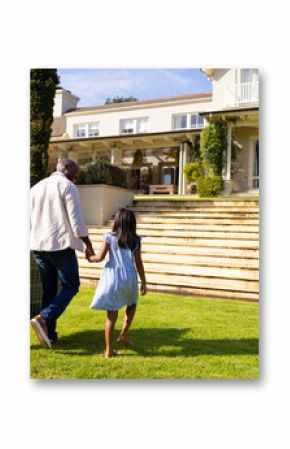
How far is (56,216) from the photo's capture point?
358 centimetres

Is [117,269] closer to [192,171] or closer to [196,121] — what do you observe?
[192,171]

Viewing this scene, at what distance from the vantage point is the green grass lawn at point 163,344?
11.1 feet

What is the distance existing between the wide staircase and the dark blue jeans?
0.18 m

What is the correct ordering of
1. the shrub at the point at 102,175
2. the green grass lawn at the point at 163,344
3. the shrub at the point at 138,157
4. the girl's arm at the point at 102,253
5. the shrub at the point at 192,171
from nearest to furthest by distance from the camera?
the girl's arm at the point at 102,253 < the green grass lawn at the point at 163,344 < the shrub at the point at 102,175 < the shrub at the point at 192,171 < the shrub at the point at 138,157

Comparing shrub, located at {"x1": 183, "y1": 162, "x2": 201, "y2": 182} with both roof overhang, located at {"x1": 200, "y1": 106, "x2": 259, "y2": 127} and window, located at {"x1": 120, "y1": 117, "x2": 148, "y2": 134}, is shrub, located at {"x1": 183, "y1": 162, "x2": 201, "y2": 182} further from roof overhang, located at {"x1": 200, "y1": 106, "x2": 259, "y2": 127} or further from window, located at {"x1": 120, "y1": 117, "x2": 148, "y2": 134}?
window, located at {"x1": 120, "y1": 117, "x2": 148, "y2": 134}

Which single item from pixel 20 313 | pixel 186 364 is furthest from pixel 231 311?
pixel 20 313

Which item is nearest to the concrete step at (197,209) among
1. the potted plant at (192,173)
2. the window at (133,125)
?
the potted plant at (192,173)

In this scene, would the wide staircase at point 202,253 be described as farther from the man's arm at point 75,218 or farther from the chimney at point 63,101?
the chimney at point 63,101

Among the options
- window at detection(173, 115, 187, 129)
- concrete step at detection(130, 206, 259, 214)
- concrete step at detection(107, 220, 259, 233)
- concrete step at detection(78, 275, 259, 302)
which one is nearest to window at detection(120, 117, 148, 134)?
window at detection(173, 115, 187, 129)

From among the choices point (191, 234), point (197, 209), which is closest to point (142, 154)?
point (197, 209)
